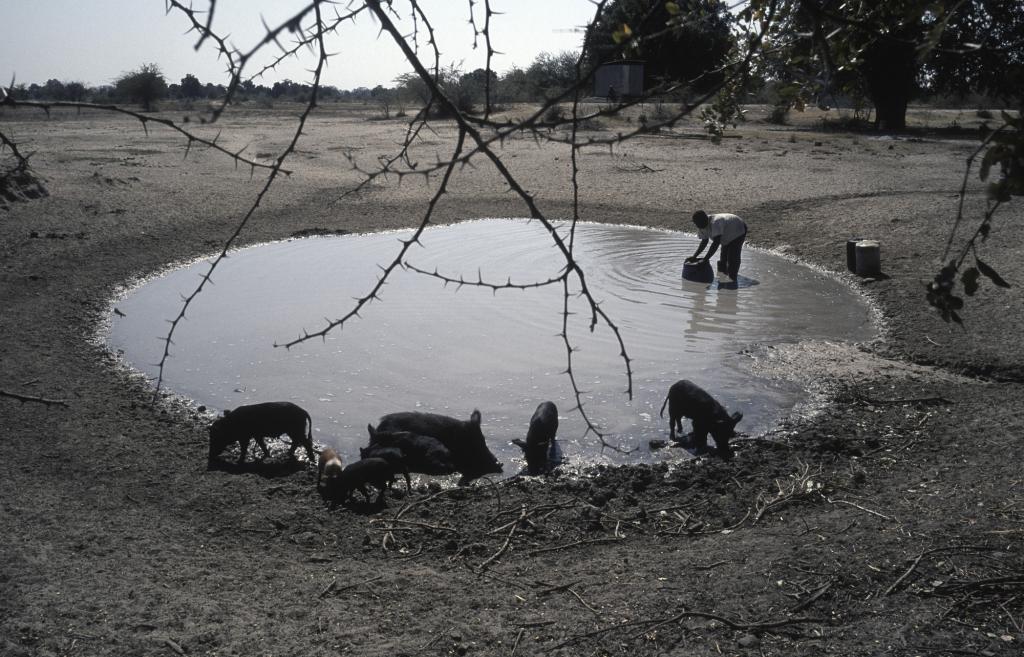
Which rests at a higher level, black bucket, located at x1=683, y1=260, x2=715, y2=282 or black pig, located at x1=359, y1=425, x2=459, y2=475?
black bucket, located at x1=683, y1=260, x2=715, y2=282

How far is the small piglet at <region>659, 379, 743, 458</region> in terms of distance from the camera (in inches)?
277

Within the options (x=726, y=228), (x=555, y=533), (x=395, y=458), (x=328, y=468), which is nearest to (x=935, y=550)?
(x=555, y=533)

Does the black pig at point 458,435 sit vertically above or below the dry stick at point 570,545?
above

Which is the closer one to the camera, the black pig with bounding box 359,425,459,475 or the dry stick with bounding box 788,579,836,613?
the dry stick with bounding box 788,579,836,613

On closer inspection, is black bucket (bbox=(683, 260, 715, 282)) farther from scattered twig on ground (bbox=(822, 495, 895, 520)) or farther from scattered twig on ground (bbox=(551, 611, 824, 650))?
scattered twig on ground (bbox=(551, 611, 824, 650))

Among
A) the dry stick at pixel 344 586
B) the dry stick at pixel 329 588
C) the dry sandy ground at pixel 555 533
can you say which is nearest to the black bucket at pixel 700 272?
the dry sandy ground at pixel 555 533

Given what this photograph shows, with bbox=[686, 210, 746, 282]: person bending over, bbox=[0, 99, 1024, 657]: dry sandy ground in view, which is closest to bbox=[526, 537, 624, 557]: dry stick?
bbox=[0, 99, 1024, 657]: dry sandy ground

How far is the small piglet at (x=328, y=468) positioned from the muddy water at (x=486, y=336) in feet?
2.72

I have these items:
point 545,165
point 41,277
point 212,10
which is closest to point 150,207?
point 41,277

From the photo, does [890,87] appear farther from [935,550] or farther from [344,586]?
[344,586]

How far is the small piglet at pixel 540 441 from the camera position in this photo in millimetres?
6965

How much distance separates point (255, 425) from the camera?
6938mm

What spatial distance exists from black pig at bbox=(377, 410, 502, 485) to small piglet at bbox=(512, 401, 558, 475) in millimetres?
252

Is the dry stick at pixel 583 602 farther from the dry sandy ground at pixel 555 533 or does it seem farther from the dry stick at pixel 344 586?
the dry stick at pixel 344 586
